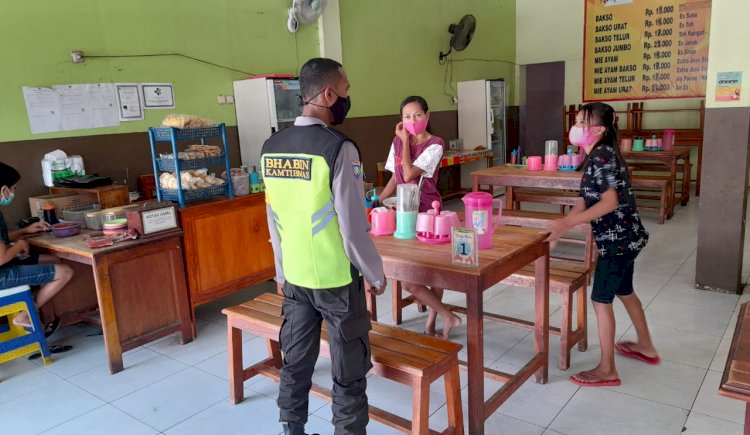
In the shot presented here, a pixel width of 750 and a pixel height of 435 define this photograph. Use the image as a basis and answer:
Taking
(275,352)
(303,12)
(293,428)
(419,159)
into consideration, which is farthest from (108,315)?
(303,12)

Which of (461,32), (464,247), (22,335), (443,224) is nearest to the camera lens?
(464,247)

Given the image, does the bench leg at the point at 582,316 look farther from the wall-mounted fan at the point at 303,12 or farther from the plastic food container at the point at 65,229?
the wall-mounted fan at the point at 303,12

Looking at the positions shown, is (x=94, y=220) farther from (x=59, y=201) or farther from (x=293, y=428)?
(x=293, y=428)

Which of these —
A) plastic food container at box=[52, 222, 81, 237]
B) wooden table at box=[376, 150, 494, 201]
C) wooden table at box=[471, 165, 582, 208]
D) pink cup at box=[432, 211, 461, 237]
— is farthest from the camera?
wooden table at box=[376, 150, 494, 201]

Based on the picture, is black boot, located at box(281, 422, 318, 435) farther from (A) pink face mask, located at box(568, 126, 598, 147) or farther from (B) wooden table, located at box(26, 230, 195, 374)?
(A) pink face mask, located at box(568, 126, 598, 147)

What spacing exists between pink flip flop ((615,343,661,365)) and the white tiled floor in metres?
0.05

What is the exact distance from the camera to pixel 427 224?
2.64m

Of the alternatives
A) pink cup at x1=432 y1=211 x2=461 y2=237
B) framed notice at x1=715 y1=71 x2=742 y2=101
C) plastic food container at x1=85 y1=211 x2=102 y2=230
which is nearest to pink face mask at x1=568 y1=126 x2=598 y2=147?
pink cup at x1=432 y1=211 x2=461 y2=237

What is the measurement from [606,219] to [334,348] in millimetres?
1621

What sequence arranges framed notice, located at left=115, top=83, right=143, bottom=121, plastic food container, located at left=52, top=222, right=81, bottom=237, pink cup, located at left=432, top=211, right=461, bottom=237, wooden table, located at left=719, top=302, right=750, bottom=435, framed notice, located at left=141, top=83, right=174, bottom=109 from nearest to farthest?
wooden table, located at left=719, top=302, right=750, bottom=435, pink cup, located at left=432, top=211, right=461, bottom=237, plastic food container, located at left=52, top=222, right=81, bottom=237, framed notice, located at left=115, top=83, right=143, bottom=121, framed notice, located at left=141, top=83, right=174, bottom=109

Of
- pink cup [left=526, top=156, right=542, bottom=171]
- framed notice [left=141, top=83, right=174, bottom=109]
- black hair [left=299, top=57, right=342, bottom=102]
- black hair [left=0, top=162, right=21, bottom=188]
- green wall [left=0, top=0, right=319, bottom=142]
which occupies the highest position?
green wall [left=0, top=0, right=319, bottom=142]

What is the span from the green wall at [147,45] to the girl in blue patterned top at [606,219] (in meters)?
3.48

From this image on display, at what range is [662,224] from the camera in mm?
6605

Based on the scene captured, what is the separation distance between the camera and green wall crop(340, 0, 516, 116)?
6660mm
